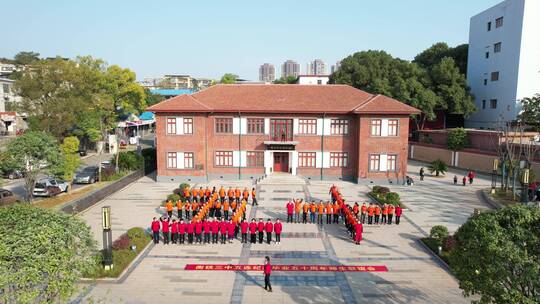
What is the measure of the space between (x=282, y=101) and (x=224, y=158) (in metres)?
7.07

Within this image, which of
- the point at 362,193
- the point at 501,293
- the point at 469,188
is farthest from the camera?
the point at 469,188

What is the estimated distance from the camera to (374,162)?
31.6 metres

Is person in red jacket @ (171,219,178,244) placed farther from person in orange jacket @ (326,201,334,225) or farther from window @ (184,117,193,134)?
window @ (184,117,193,134)

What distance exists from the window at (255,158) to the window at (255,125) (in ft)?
5.93

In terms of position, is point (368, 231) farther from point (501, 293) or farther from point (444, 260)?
point (501, 293)

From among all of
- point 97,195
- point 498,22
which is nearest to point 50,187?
A: point 97,195

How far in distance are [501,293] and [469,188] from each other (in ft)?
83.7

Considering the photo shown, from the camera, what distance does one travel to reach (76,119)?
3978 centimetres

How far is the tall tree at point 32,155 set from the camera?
21578 millimetres

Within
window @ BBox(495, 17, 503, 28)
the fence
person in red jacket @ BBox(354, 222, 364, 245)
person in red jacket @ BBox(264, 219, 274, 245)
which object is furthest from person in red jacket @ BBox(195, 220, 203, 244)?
window @ BBox(495, 17, 503, 28)

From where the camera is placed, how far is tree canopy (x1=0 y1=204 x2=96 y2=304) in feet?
23.4

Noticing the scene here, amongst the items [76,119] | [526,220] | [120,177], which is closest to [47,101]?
[76,119]

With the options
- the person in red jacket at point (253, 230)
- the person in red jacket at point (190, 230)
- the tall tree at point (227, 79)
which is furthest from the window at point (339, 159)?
the tall tree at point (227, 79)

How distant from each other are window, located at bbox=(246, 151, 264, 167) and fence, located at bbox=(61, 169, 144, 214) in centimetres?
964
